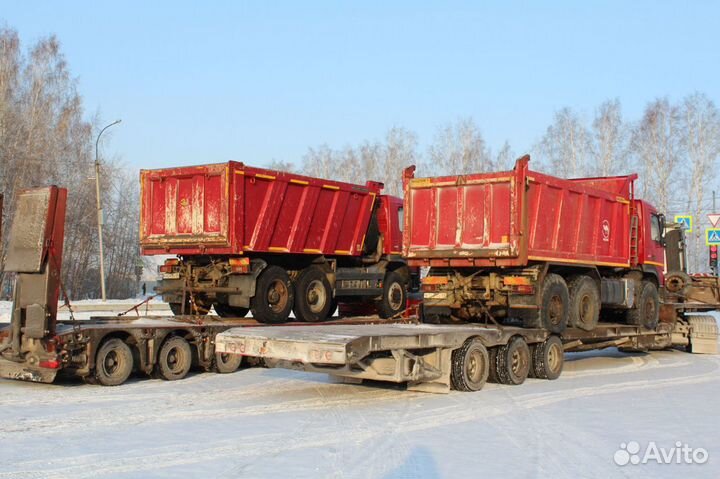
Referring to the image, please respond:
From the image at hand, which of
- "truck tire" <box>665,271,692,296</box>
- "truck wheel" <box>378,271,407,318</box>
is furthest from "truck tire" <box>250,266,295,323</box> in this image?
"truck tire" <box>665,271,692,296</box>

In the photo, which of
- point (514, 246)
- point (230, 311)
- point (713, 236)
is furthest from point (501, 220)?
point (713, 236)

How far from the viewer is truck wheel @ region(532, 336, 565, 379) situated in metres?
12.6

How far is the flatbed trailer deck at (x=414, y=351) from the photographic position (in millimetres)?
9477

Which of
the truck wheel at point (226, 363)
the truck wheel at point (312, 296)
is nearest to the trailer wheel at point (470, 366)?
the truck wheel at point (226, 363)

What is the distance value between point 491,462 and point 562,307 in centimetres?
636

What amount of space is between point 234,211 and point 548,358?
5.62 metres

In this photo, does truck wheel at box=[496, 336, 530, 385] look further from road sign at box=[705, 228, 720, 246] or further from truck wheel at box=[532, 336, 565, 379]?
road sign at box=[705, 228, 720, 246]

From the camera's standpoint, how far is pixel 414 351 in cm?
1079

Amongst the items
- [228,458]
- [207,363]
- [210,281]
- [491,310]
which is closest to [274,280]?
[210,281]

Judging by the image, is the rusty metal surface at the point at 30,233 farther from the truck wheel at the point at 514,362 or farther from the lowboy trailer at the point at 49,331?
the truck wheel at the point at 514,362

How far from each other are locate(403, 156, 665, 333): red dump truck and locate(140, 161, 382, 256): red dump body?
260 cm

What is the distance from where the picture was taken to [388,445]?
7.74 meters

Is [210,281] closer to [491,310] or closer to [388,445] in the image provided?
[491,310]

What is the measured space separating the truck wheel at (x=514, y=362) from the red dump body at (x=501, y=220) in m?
1.19
